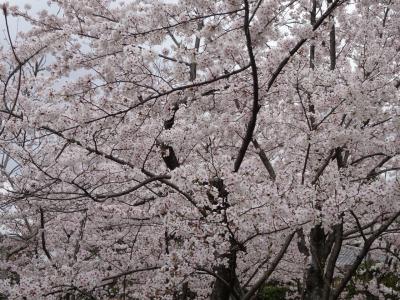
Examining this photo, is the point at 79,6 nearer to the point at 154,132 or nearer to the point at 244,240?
the point at 154,132

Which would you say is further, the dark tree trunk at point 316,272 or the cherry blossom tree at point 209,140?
the dark tree trunk at point 316,272

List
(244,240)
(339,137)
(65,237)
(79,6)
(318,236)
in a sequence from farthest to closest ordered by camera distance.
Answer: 1. (65,237)
2. (79,6)
3. (318,236)
4. (339,137)
5. (244,240)

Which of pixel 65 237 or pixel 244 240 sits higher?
pixel 65 237

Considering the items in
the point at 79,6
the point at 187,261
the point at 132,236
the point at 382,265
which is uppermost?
the point at 79,6

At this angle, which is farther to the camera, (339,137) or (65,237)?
(65,237)

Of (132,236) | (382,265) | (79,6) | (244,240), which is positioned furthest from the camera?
(382,265)

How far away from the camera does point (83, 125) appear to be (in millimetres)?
4836

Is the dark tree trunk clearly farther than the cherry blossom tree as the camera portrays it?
Yes

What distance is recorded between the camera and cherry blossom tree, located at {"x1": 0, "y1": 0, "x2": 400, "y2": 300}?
406cm

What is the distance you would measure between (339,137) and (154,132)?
7.76 ft

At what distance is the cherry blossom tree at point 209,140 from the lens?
Result: 13.3ft

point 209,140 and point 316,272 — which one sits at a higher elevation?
point 209,140

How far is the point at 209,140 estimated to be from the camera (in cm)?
579

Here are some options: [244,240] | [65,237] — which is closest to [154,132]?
[244,240]
